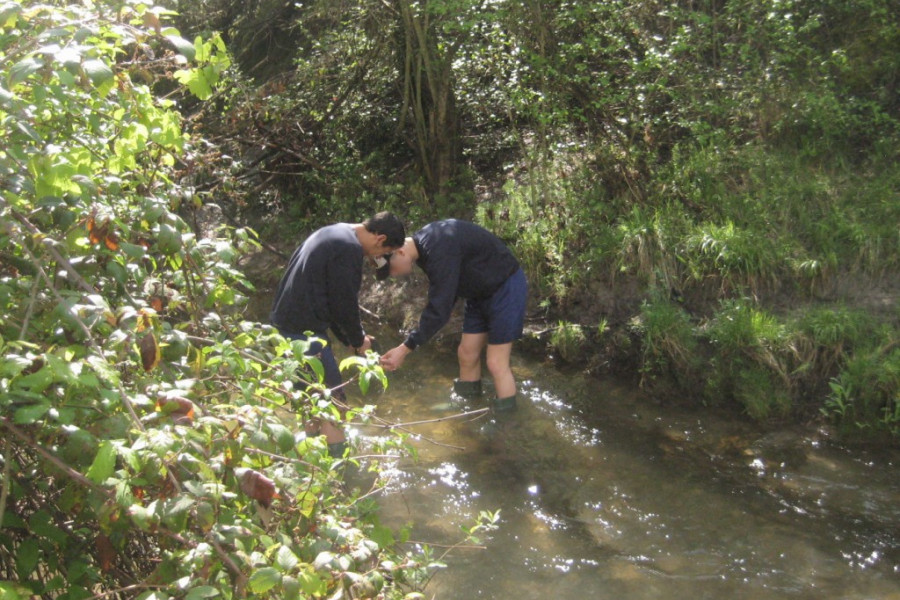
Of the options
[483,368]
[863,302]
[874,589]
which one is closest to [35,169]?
[874,589]

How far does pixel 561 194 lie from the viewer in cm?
742

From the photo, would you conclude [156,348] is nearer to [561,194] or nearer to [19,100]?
[19,100]

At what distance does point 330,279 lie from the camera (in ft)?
14.1

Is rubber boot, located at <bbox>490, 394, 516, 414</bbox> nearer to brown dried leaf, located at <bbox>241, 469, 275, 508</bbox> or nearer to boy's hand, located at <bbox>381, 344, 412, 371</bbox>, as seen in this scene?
boy's hand, located at <bbox>381, 344, 412, 371</bbox>

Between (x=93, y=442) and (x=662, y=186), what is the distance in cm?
573

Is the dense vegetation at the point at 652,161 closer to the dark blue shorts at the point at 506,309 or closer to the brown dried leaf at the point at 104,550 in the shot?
the dark blue shorts at the point at 506,309

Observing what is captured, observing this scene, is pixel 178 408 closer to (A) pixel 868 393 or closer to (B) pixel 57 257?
(B) pixel 57 257

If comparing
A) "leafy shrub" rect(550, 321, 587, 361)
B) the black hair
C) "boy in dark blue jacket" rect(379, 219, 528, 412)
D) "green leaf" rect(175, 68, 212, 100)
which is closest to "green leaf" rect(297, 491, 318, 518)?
"green leaf" rect(175, 68, 212, 100)

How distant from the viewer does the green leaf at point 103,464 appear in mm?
1780

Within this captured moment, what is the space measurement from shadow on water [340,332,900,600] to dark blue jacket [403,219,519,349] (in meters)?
0.95

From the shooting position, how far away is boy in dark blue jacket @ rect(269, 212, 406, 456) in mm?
4246

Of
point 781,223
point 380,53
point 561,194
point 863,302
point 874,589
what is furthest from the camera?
point 380,53

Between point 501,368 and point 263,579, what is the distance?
3.78m

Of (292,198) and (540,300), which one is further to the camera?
(292,198)
